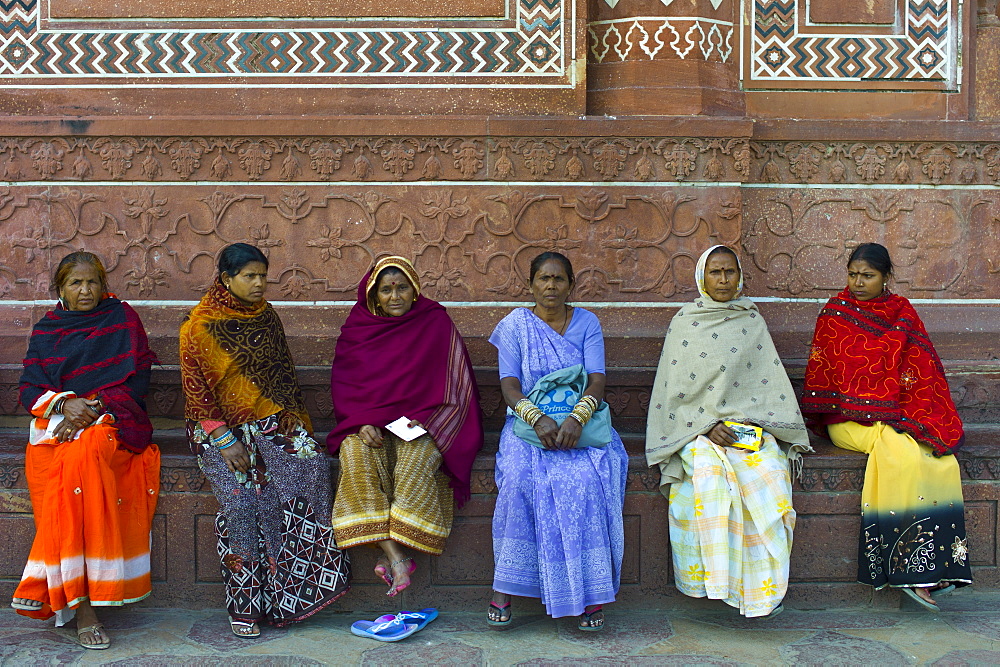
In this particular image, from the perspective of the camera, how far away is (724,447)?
4.06 metres

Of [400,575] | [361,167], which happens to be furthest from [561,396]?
[361,167]

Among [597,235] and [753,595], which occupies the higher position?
[597,235]

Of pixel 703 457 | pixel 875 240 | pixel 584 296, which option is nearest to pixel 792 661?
pixel 703 457

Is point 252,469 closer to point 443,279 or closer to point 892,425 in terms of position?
point 443,279

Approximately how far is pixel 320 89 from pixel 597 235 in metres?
1.65

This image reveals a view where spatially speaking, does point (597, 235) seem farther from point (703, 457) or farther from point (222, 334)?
point (222, 334)

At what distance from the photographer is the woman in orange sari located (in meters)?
3.81

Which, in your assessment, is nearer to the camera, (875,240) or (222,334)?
(222,334)

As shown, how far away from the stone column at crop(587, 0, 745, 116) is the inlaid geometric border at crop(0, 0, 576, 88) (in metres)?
0.25

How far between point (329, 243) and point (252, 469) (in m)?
1.41

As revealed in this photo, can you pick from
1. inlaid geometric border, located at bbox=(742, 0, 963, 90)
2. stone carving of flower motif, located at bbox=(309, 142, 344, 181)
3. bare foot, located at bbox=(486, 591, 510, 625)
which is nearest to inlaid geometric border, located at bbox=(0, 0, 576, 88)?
stone carving of flower motif, located at bbox=(309, 142, 344, 181)

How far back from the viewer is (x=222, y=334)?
403cm

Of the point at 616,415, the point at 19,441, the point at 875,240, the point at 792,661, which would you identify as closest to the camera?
the point at 792,661

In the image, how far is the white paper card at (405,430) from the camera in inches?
158
